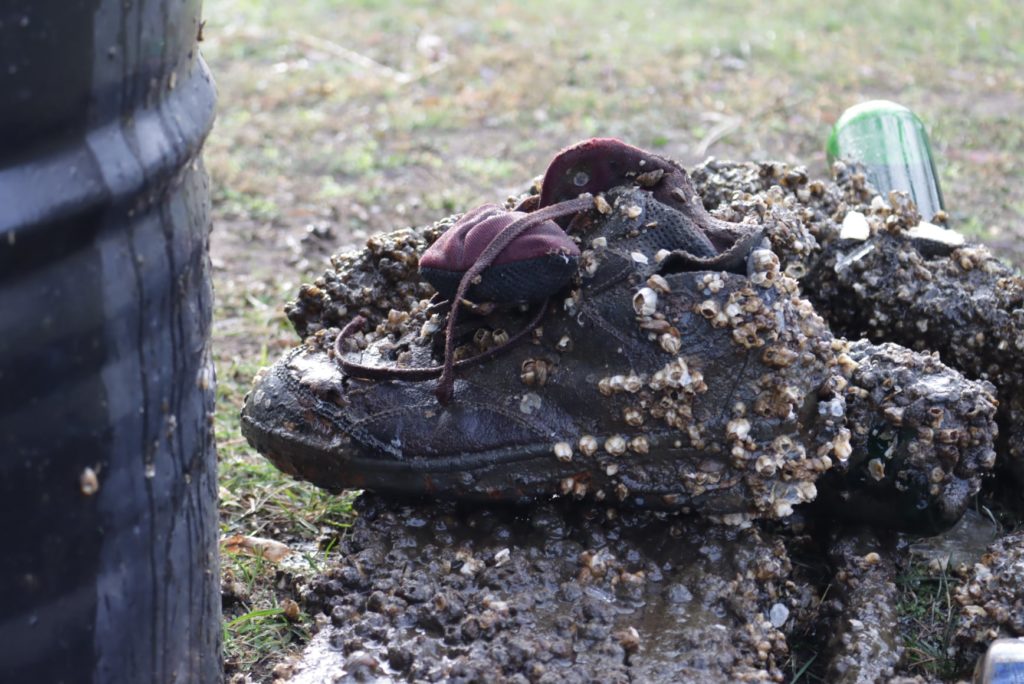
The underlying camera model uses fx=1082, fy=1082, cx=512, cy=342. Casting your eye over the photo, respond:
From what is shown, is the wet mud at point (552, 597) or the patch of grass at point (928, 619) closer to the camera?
the wet mud at point (552, 597)

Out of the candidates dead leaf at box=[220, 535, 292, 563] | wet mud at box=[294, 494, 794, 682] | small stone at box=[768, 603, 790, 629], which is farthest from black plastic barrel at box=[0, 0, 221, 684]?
small stone at box=[768, 603, 790, 629]

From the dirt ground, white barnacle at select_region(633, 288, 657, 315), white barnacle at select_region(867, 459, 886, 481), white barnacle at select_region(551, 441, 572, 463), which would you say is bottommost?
the dirt ground

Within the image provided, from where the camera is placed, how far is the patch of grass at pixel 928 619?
1.88m

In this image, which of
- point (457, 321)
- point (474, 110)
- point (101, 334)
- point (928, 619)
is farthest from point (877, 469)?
point (474, 110)

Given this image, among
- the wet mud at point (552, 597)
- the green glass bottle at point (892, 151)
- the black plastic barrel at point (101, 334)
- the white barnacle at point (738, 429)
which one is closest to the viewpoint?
the black plastic barrel at point (101, 334)

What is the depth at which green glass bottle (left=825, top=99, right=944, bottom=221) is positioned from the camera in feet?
9.55

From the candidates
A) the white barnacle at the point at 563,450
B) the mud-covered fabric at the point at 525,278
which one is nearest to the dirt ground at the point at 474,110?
the white barnacle at the point at 563,450

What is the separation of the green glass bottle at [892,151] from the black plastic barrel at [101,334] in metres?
2.00

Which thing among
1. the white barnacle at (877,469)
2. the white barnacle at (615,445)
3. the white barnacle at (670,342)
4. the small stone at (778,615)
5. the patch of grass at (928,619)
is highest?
the white barnacle at (670,342)

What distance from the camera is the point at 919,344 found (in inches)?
92.2

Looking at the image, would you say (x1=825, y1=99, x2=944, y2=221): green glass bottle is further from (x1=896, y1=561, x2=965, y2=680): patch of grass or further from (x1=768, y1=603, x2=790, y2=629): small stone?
(x1=768, y1=603, x2=790, y2=629): small stone

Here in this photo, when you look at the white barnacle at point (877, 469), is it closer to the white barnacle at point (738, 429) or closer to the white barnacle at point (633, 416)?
the white barnacle at point (738, 429)

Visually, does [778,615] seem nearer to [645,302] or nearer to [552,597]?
[552,597]

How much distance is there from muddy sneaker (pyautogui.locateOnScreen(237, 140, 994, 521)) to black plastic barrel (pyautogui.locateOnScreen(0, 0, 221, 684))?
553 millimetres
